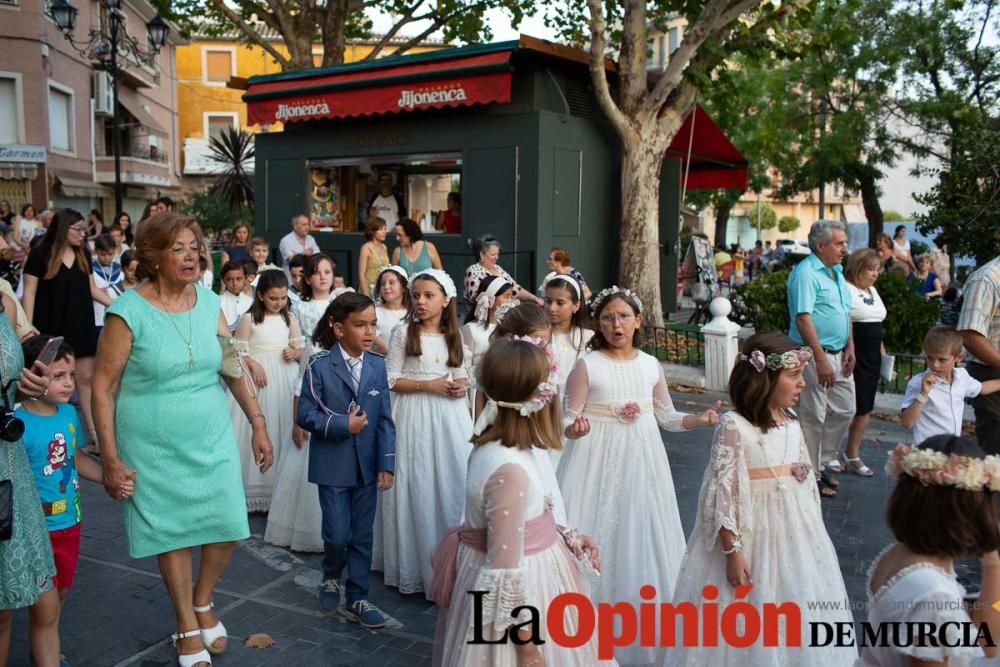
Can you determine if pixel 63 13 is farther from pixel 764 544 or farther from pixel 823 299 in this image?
pixel 764 544

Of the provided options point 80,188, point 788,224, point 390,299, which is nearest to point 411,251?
point 390,299

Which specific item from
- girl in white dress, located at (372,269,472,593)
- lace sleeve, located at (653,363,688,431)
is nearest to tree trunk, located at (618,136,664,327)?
girl in white dress, located at (372,269,472,593)

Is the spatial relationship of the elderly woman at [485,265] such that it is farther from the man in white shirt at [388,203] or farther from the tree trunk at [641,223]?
the man in white shirt at [388,203]

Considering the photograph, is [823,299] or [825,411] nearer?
[823,299]

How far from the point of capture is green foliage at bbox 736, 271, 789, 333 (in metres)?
11.7

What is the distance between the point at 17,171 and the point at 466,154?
1966 centimetres

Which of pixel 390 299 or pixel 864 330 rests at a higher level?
A: pixel 390 299

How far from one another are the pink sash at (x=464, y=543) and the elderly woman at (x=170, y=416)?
1279mm

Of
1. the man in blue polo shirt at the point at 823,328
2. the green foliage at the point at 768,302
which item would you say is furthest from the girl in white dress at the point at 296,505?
the green foliage at the point at 768,302

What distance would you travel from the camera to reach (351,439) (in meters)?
4.45

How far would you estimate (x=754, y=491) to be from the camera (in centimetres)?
365

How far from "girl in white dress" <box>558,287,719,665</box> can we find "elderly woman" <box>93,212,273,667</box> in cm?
168

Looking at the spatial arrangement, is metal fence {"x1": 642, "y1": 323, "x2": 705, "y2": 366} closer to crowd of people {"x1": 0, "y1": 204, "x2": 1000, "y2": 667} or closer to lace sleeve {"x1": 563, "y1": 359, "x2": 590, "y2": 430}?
crowd of people {"x1": 0, "y1": 204, "x2": 1000, "y2": 667}

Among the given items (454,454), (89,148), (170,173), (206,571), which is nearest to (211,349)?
(206,571)
